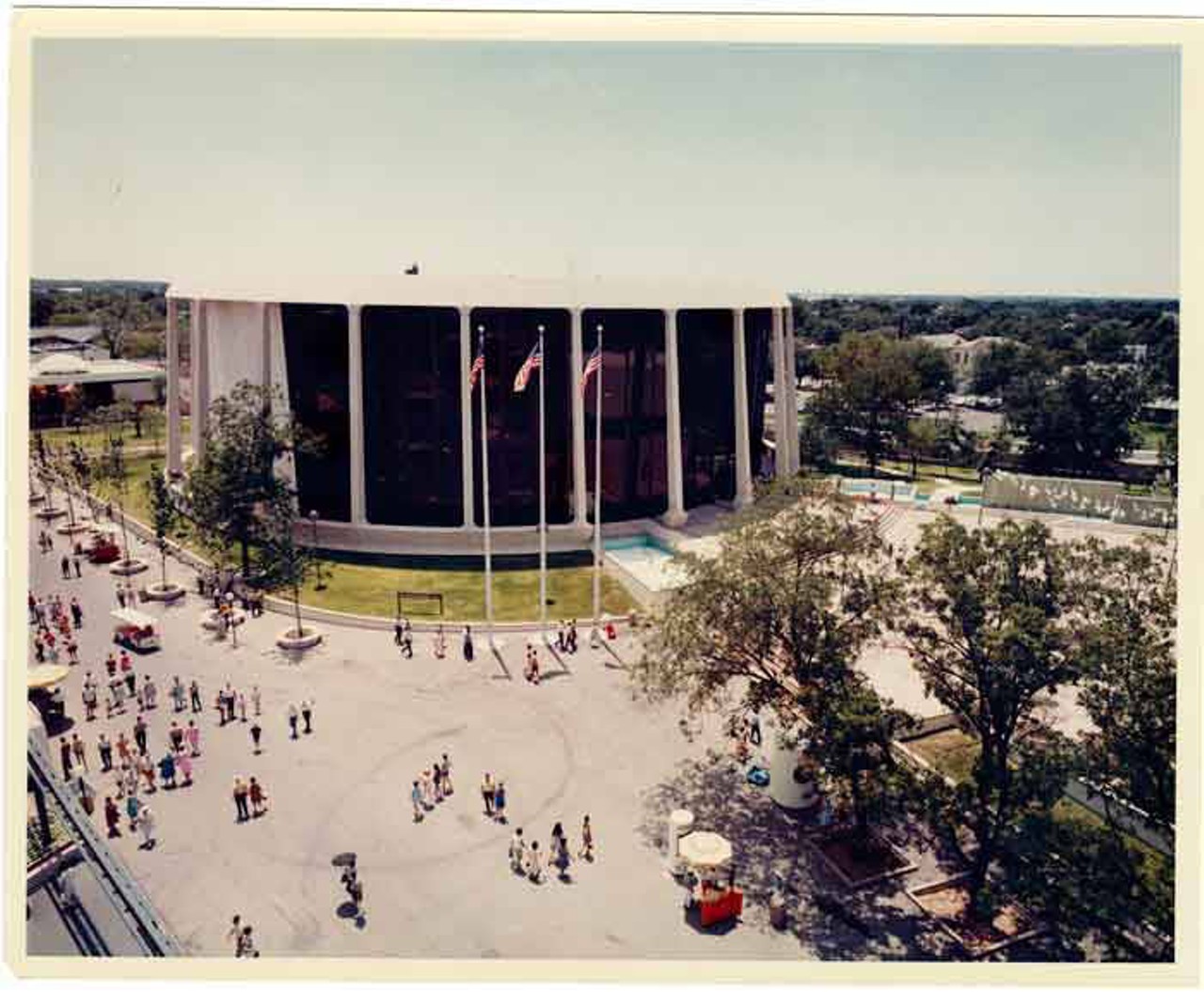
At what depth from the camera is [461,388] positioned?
47.8 m

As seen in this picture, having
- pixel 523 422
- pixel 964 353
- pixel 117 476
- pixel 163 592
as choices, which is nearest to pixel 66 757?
pixel 163 592

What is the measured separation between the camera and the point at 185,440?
72.5 metres

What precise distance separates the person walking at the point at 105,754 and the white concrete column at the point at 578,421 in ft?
83.9

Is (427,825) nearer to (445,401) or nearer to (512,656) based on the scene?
(512,656)

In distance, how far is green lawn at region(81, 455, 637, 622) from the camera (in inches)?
1565

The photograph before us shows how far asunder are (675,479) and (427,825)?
29035 millimetres

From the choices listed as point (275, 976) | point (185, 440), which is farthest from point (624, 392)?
point (185, 440)

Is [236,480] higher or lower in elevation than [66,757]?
higher

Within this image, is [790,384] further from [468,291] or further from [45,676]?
[45,676]

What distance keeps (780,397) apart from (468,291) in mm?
24040

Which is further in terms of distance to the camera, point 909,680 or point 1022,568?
point 909,680

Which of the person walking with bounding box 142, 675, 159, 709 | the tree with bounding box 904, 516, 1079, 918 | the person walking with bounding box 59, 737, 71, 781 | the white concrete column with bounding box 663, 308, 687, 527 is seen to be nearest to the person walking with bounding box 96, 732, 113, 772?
the person walking with bounding box 59, 737, 71, 781

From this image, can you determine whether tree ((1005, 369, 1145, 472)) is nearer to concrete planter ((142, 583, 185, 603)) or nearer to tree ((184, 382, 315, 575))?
tree ((184, 382, 315, 575))

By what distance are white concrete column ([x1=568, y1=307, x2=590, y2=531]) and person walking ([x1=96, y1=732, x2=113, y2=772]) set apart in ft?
83.9
